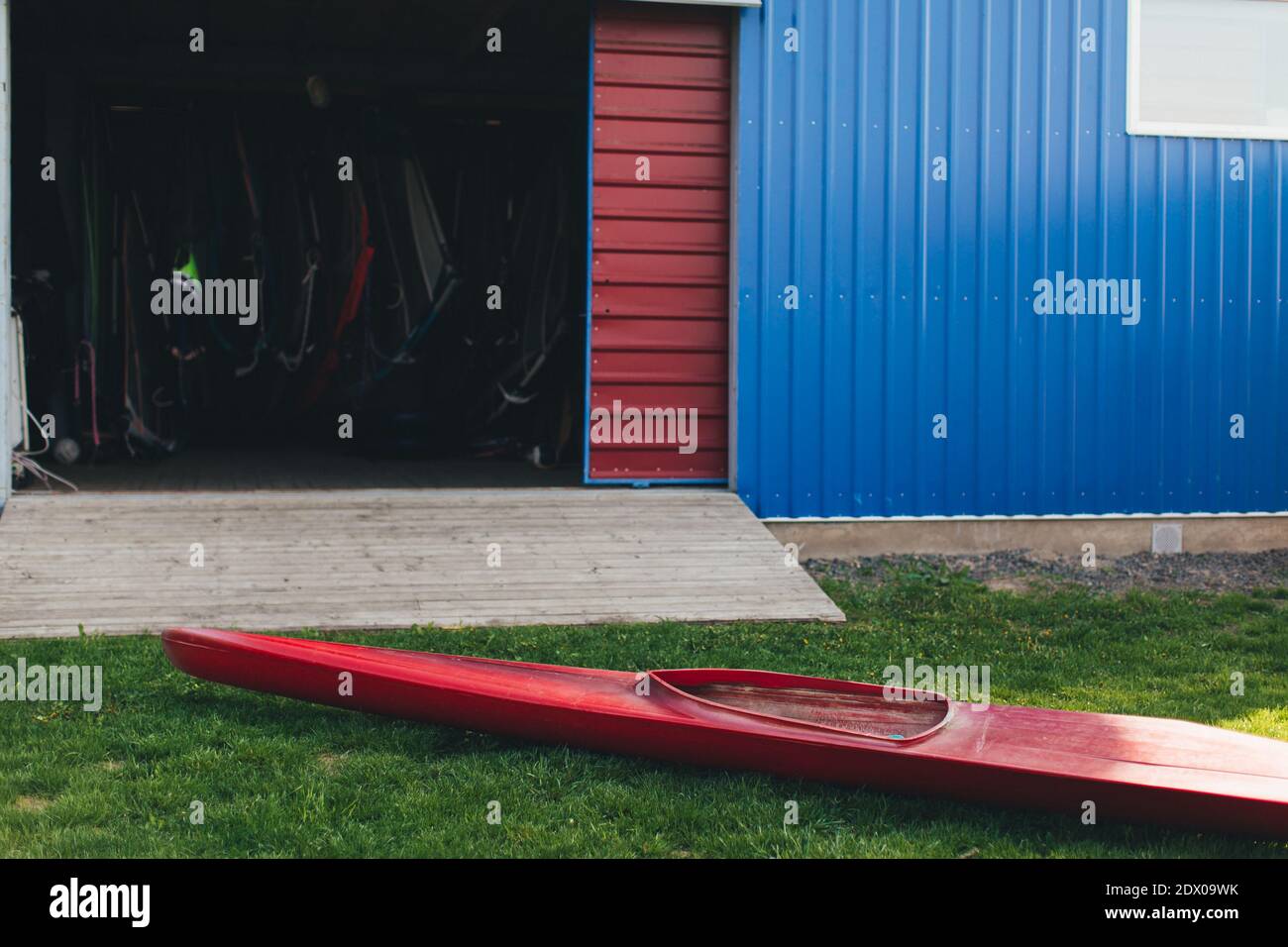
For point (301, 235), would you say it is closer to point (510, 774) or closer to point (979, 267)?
point (979, 267)

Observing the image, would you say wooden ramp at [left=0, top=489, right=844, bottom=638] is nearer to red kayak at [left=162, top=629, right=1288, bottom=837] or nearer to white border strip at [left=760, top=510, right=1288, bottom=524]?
white border strip at [left=760, top=510, right=1288, bottom=524]

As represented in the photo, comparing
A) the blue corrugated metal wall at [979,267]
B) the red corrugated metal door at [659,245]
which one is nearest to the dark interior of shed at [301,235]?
the red corrugated metal door at [659,245]

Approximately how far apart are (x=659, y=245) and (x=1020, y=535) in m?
3.14

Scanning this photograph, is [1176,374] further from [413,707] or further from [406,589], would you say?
[413,707]

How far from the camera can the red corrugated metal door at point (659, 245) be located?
29.3 feet

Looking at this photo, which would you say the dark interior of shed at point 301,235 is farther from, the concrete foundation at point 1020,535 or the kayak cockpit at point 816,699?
the kayak cockpit at point 816,699

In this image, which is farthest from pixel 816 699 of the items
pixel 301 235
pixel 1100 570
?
pixel 301 235

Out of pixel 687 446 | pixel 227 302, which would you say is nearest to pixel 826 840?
pixel 687 446

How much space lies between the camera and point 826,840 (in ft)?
12.6

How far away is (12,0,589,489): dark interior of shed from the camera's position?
10.6 meters

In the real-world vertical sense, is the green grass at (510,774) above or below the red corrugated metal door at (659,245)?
below

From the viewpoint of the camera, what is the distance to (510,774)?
4.41 metres

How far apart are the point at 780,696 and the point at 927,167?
5241 mm

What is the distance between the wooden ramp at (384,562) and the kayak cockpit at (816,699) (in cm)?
200
